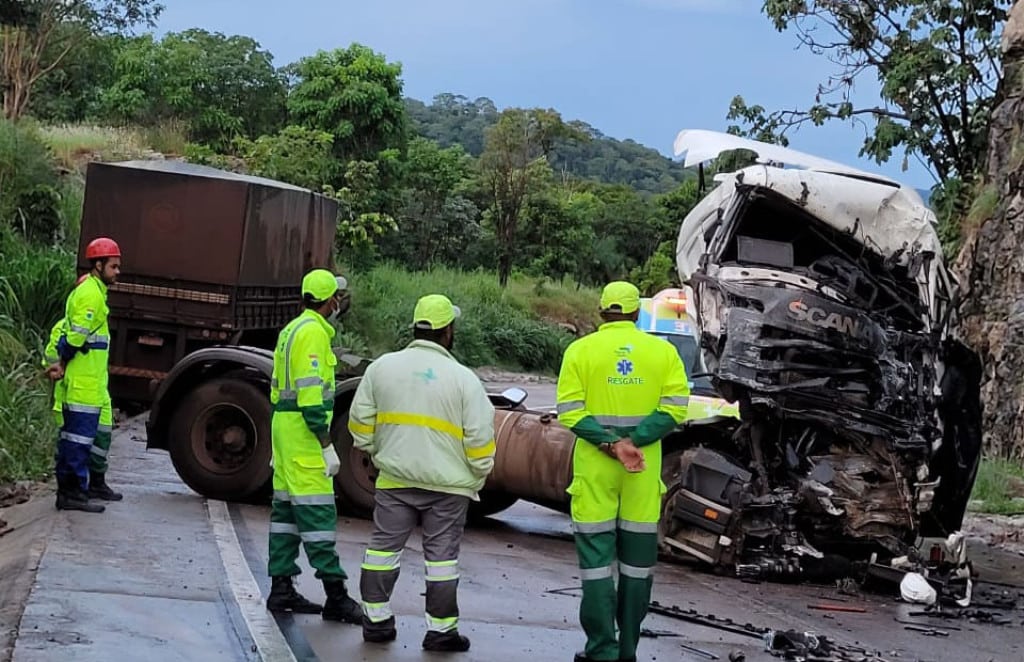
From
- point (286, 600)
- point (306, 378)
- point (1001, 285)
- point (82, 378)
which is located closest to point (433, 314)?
point (306, 378)

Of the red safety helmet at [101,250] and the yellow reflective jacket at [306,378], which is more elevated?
the red safety helmet at [101,250]

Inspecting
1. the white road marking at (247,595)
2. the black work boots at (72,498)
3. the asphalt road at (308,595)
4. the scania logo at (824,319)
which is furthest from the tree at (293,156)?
the scania logo at (824,319)

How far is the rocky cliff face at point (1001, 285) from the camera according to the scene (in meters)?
17.5

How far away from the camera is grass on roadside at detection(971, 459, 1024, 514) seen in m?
14.2

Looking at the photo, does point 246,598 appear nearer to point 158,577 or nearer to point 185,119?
point 158,577

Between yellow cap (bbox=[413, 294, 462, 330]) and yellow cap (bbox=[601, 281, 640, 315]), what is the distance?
0.82 m

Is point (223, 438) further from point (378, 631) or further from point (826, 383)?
point (826, 383)

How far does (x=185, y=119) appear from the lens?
37.6 metres

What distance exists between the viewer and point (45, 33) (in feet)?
93.5

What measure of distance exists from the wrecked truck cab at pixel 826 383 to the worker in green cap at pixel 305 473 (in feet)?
11.2

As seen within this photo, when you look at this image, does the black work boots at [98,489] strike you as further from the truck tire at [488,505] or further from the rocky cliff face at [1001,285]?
the rocky cliff face at [1001,285]

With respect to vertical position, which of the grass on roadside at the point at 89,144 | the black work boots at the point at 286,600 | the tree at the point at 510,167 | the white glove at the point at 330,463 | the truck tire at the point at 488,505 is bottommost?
the truck tire at the point at 488,505

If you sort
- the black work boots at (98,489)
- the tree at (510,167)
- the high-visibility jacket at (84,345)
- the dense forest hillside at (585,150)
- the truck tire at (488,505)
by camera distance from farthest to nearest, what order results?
the dense forest hillside at (585,150) < the tree at (510,167) < the truck tire at (488,505) < the black work boots at (98,489) < the high-visibility jacket at (84,345)

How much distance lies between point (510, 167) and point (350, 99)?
945 cm
